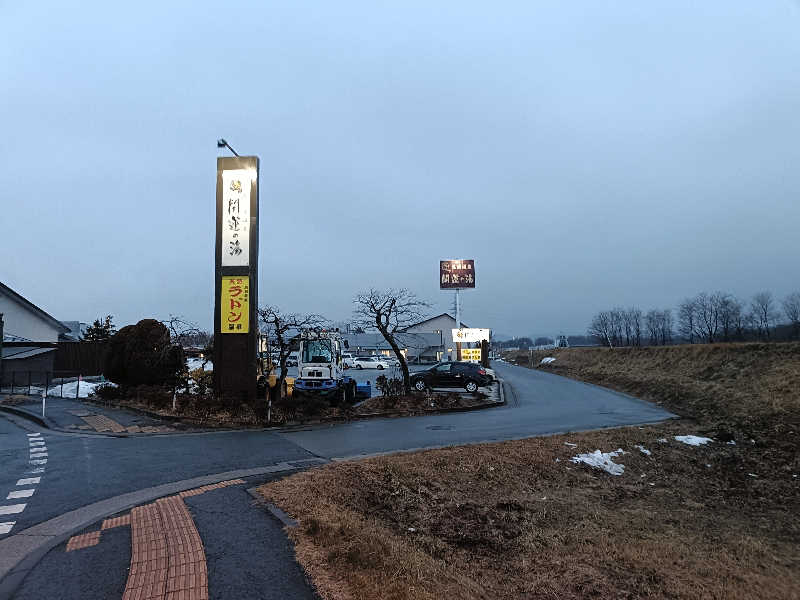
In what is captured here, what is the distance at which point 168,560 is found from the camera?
4641mm

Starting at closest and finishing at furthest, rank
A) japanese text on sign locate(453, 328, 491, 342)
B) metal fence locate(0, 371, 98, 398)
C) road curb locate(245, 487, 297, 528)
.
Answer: road curb locate(245, 487, 297, 528) → metal fence locate(0, 371, 98, 398) → japanese text on sign locate(453, 328, 491, 342)

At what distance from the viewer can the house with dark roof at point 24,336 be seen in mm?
30486

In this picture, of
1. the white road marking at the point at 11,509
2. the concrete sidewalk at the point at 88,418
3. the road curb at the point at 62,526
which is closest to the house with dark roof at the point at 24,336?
the concrete sidewalk at the point at 88,418

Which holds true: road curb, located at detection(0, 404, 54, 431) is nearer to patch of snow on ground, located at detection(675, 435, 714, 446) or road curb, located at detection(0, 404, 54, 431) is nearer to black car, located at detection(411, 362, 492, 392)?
black car, located at detection(411, 362, 492, 392)

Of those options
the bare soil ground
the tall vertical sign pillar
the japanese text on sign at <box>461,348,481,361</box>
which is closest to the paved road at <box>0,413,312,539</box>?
the bare soil ground

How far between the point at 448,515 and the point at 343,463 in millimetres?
2603

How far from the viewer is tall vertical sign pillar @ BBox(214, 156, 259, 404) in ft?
54.2

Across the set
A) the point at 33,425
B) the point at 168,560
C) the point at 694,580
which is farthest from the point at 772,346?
the point at 33,425

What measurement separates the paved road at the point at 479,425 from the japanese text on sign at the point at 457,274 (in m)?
41.3

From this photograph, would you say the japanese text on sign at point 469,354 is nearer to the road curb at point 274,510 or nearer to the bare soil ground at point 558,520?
the bare soil ground at point 558,520

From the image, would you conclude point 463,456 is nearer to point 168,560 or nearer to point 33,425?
point 168,560

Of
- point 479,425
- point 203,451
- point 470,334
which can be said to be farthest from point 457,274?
point 203,451

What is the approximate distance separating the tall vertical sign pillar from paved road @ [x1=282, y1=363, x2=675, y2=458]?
412 centimetres

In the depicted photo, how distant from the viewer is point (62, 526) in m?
5.98
